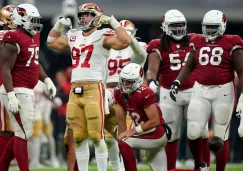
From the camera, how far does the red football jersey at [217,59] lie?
10172mm

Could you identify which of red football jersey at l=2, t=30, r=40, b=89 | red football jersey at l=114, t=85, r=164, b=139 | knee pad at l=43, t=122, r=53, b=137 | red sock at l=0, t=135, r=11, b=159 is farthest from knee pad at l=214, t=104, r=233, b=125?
knee pad at l=43, t=122, r=53, b=137

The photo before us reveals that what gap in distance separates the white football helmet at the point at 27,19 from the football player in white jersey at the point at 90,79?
0.46m

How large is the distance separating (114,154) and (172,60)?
1329 millimetres

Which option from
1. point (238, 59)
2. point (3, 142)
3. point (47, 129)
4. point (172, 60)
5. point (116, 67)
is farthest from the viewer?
point (47, 129)

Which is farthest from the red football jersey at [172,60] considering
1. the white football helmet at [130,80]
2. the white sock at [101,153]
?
the white sock at [101,153]

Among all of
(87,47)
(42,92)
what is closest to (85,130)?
(87,47)

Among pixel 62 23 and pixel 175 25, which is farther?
pixel 175 25

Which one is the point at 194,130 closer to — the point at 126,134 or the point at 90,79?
the point at 126,134

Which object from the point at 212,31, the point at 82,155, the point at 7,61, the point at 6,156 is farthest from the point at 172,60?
the point at 6,156

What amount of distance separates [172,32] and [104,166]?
6.61ft

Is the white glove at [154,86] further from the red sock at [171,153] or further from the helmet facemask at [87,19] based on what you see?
the helmet facemask at [87,19]

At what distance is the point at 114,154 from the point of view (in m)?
10.6

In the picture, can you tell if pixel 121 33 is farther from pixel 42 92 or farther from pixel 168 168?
pixel 42 92

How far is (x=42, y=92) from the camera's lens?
A: 15484 millimetres
